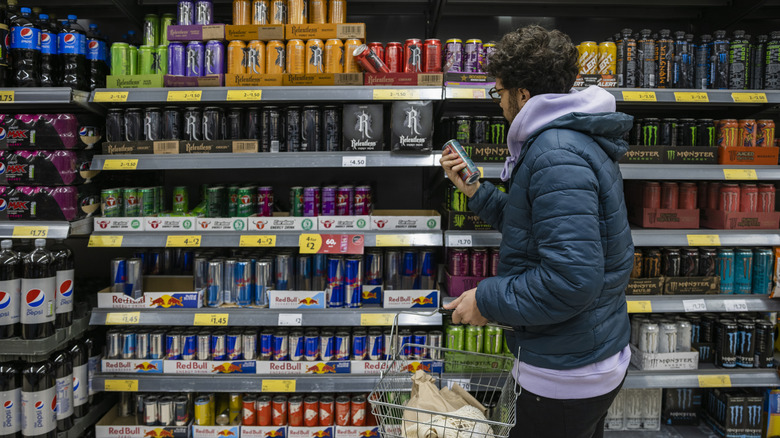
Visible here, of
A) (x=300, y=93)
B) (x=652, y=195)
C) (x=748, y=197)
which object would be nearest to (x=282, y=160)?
(x=300, y=93)

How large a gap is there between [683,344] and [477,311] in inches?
69.5

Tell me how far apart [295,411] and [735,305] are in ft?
7.10

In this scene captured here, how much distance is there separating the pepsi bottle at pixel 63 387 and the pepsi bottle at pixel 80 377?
38 millimetres

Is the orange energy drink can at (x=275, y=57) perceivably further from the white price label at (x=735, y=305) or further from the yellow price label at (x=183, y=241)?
the white price label at (x=735, y=305)

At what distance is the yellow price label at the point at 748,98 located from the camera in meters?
2.53

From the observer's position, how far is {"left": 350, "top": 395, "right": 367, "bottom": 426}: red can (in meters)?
2.59

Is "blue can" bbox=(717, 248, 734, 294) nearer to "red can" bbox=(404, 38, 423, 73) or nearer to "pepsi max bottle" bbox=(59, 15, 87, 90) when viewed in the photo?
"red can" bbox=(404, 38, 423, 73)

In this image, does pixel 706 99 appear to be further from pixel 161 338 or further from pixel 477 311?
pixel 161 338

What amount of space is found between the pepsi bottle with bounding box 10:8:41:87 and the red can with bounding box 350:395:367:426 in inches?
82.4

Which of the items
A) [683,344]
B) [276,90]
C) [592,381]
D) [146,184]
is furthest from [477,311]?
[146,184]

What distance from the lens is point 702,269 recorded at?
8.77 feet

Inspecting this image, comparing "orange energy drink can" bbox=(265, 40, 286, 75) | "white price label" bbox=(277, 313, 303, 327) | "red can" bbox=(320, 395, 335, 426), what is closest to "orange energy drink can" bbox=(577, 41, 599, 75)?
"orange energy drink can" bbox=(265, 40, 286, 75)

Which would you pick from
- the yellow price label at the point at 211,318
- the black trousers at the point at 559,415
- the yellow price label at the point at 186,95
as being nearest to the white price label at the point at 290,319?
the yellow price label at the point at 211,318

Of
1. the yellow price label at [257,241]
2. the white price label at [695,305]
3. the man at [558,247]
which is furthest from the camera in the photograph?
the white price label at [695,305]
